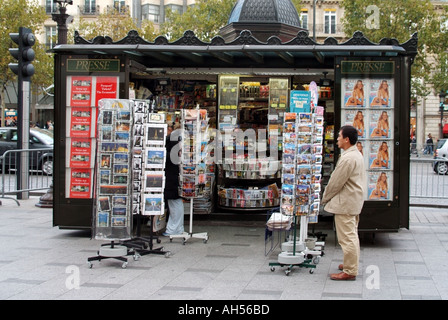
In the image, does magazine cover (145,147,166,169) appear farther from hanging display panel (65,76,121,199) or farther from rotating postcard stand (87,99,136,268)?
hanging display panel (65,76,121,199)

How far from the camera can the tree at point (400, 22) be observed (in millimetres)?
34312

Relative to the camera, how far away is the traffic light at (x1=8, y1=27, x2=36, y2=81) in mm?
13180

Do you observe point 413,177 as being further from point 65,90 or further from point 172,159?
point 65,90

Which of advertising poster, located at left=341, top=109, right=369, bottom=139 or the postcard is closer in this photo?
the postcard

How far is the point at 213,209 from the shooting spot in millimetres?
11141

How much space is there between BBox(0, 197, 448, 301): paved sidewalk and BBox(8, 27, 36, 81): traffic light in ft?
14.7

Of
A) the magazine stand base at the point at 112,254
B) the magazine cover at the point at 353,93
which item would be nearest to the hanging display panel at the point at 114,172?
the magazine stand base at the point at 112,254

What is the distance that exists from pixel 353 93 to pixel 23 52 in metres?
7.93

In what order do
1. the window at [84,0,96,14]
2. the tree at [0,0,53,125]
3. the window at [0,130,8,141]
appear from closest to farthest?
1. the window at [0,130,8,141]
2. the tree at [0,0,53,125]
3. the window at [84,0,96,14]

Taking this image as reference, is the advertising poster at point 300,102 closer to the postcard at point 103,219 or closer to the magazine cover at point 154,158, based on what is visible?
the magazine cover at point 154,158

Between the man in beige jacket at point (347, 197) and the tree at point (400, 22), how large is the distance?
2879 centimetres

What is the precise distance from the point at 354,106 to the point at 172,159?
2.92 metres

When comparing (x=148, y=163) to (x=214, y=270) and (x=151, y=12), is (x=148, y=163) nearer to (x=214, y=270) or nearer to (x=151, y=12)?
(x=214, y=270)

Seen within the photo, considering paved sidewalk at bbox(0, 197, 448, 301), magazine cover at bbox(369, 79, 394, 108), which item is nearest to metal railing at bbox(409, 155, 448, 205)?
paved sidewalk at bbox(0, 197, 448, 301)
